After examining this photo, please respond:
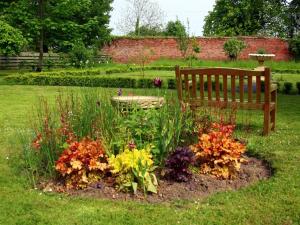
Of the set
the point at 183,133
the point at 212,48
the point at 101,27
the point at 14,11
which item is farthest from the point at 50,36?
the point at 183,133

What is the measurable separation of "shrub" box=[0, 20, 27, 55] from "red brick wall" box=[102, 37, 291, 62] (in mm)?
13471

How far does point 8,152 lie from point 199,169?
8.19 feet

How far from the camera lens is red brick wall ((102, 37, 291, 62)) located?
34.4 m

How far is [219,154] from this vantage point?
16.5 feet

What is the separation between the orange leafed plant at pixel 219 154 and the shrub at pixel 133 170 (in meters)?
0.66

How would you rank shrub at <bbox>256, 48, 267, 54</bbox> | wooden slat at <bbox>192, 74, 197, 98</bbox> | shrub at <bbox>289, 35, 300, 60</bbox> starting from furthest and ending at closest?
1. shrub at <bbox>289, 35, 300, 60</bbox>
2. shrub at <bbox>256, 48, 267, 54</bbox>
3. wooden slat at <bbox>192, 74, 197, 98</bbox>

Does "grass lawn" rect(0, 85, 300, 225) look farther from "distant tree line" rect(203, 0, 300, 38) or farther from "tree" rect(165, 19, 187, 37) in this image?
"tree" rect(165, 19, 187, 37)

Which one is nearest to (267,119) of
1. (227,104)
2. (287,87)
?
(227,104)

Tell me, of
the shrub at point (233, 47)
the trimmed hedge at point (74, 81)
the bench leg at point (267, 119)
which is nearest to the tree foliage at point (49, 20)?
the trimmed hedge at point (74, 81)

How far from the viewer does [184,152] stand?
4.82 metres

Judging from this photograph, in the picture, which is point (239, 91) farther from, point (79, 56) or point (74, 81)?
point (79, 56)

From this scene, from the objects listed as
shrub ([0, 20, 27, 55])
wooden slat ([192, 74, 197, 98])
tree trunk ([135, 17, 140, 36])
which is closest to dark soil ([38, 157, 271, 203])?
wooden slat ([192, 74, 197, 98])

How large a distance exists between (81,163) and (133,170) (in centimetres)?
50

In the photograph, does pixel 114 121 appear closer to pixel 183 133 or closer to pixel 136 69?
pixel 183 133
